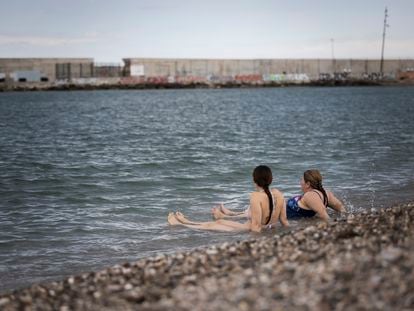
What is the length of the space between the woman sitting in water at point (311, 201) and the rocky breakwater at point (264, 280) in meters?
3.39

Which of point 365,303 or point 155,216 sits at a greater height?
point 365,303

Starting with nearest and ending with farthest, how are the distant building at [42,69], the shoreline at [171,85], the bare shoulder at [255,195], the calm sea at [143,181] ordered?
the bare shoulder at [255,195] < the calm sea at [143,181] < the distant building at [42,69] < the shoreline at [171,85]

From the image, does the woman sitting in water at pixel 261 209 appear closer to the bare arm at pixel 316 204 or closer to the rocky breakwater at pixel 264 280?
the bare arm at pixel 316 204

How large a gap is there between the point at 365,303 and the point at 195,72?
125 meters

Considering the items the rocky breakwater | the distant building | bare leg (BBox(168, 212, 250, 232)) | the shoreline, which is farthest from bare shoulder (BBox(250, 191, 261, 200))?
the shoreline

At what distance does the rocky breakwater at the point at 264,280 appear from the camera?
4812 mm

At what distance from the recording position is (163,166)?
66.8 feet

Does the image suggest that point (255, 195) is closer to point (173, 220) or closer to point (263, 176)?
point (263, 176)

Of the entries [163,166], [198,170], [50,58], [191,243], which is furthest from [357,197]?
[50,58]

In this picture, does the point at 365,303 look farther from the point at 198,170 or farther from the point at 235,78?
the point at 235,78

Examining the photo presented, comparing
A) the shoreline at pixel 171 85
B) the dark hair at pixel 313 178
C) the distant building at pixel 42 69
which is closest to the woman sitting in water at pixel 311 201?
the dark hair at pixel 313 178

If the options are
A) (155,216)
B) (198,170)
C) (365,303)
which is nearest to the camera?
(365,303)

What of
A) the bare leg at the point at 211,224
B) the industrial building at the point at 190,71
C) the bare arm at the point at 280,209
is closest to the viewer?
the bare arm at the point at 280,209

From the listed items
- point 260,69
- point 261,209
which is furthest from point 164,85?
point 261,209
